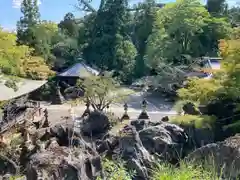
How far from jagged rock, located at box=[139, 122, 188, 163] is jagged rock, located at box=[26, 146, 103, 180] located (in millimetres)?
5265

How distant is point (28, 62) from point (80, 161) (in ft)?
45.8

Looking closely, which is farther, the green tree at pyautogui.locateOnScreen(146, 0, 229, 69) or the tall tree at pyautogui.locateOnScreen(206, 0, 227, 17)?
the tall tree at pyautogui.locateOnScreen(206, 0, 227, 17)

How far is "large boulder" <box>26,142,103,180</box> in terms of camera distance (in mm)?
6066

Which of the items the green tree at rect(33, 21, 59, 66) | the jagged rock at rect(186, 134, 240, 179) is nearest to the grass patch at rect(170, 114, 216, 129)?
the jagged rock at rect(186, 134, 240, 179)

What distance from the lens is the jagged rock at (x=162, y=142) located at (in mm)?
12141

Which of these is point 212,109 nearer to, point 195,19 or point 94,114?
point 94,114

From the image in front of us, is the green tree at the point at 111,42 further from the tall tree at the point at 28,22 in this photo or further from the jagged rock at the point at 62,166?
the jagged rock at the point at 62,166

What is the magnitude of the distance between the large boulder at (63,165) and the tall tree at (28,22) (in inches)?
1000

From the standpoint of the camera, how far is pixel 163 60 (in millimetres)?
29391

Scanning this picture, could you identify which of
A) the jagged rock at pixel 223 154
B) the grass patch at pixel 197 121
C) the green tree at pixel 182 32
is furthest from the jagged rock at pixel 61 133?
the green tree at pixel 182 32

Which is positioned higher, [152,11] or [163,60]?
[152,11]

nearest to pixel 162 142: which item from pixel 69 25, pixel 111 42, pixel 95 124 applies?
pixel 95 124

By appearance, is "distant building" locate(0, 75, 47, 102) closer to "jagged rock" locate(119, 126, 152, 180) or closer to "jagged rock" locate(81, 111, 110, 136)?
"jagged rock" locate(81, 111, 110, 136)

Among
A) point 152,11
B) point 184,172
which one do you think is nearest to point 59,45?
point 152,11
